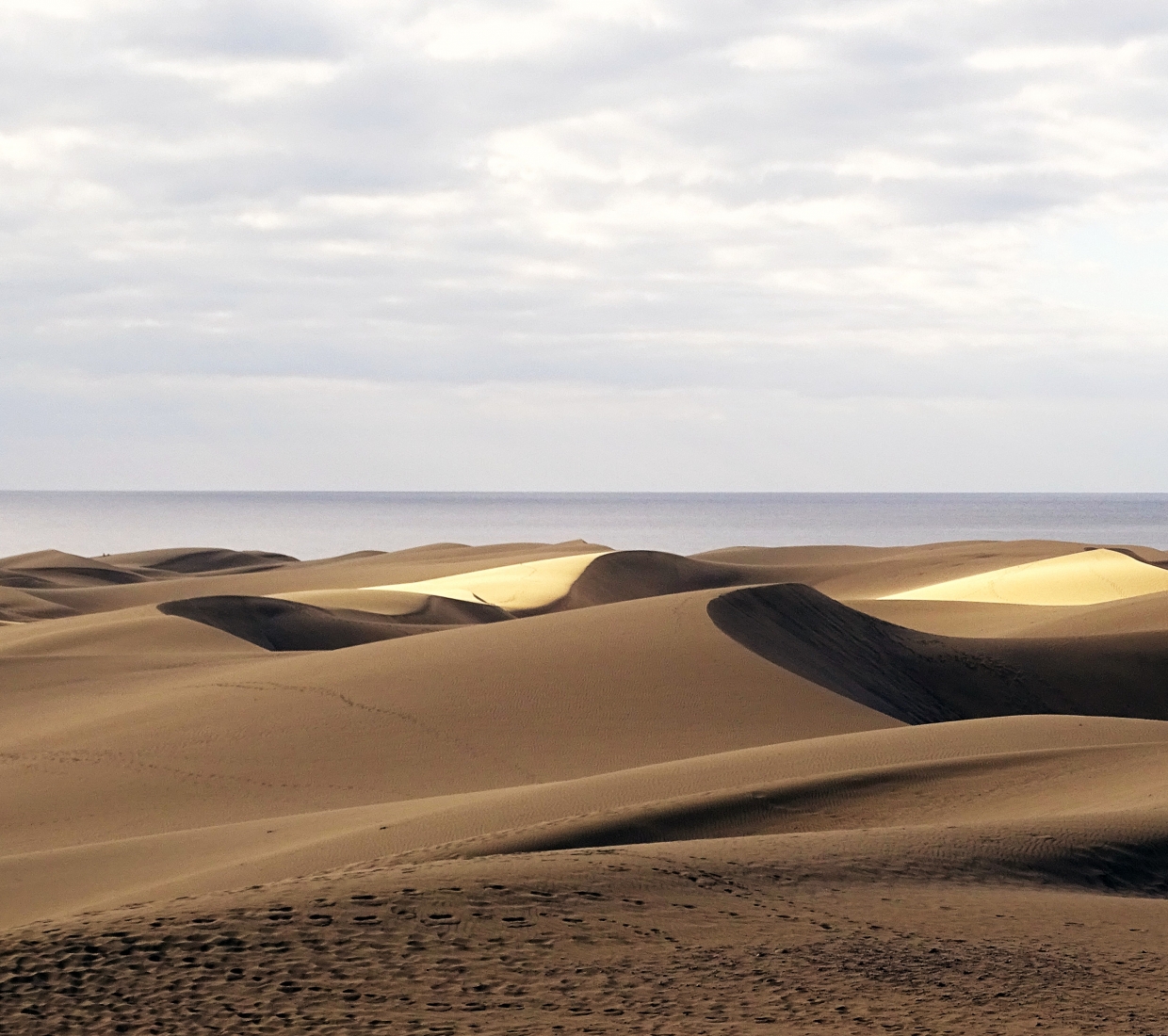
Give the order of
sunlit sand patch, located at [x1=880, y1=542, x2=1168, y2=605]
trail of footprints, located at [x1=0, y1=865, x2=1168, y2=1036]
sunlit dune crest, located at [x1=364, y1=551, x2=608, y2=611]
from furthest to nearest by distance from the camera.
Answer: sunlit sand patch, located at [x1=880, y1=542, x2=1168, y2=605] → sunlit dune crest, located at [x1=364, y1=551, x2=608, y2=611] → trail of footprints, located at [x1=0, y1=865, x2=1168, y2=1036]

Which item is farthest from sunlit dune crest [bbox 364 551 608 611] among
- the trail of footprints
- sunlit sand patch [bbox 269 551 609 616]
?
the trail of footprints

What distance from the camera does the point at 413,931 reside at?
5.27 m

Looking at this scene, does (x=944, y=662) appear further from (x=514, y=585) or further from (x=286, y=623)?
(x=514, y=585)

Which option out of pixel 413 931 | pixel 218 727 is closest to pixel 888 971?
pixel 413 931

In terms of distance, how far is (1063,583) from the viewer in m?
34.8

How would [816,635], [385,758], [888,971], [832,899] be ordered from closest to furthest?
[888,971] < [832,899] < [385,758] < [816,635]

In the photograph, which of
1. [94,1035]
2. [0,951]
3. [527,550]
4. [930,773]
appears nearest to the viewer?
[94,1035]

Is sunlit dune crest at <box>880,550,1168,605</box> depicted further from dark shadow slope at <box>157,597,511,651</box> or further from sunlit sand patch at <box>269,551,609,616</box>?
dark shadow slope at <box>157,597,511,651</box>

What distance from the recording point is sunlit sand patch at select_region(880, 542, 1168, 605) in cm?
3362

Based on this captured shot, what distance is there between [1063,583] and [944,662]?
17034mm

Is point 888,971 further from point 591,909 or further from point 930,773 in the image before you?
point 930,773

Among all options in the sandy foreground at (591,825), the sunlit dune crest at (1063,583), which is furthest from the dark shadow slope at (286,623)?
the sunlit dune crest at (1063,583)

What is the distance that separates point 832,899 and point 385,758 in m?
6.66

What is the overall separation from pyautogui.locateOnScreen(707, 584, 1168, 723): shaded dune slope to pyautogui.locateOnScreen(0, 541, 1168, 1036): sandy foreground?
0.07 meters
